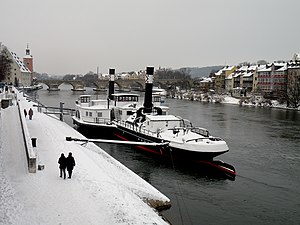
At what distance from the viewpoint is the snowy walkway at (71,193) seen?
12156mm

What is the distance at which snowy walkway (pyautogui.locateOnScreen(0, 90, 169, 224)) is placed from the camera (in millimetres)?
12156

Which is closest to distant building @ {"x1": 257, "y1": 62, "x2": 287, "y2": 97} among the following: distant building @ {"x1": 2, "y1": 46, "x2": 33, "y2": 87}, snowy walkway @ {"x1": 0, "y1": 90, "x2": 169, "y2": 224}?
snowy walkway @ {"x1": 0, "y1": 90, "x2": 169, "y2": 224}

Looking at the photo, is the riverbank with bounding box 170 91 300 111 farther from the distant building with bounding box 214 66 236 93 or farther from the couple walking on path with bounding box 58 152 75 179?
the couple walking on path with bounding box 58 152 75 179

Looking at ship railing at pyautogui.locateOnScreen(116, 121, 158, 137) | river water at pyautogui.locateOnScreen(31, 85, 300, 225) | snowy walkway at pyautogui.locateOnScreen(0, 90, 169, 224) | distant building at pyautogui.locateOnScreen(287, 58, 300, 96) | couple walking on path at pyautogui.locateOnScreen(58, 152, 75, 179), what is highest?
distant building at pyautogui.locateOnScreen(287, 58, 300, 96)

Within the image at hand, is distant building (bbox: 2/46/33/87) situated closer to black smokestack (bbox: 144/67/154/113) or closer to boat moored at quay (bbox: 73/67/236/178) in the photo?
boat moored at quay (bbox: 73/67/236/178)

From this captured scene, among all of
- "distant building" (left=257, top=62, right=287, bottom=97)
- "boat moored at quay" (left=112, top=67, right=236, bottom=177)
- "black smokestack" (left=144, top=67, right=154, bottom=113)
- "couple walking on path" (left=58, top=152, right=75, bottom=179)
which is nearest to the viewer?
"couple walking on path" (left=58, top=152, right=75, bottom=179)

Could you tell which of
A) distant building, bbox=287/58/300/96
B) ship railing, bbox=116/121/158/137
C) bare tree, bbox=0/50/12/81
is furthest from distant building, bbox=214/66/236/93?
ship railing, bbox=116/121/158/137

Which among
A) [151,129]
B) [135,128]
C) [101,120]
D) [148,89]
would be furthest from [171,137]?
[101,120]

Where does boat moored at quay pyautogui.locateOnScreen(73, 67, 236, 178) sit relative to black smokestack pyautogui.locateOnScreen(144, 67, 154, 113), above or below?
below

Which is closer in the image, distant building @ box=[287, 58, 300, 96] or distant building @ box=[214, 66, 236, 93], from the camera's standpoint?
distant building @ box=[287, 58, 300, 96]

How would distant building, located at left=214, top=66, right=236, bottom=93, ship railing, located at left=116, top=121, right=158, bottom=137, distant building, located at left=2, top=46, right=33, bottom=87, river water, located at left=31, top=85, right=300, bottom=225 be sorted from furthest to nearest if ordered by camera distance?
distant building, located at left=2, top=46, right=33, bottom=87
distant building, located at left=214, top=66, right=236, bottom=93
ship railing, located at left=116, top=121, right=158, bottom=137
river water, located at left=31, top=85, right=300, bottom=225

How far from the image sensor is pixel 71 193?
14188 mm

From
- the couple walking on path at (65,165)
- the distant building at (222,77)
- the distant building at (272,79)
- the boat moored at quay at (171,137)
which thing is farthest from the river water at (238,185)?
the distant building at (222,77)

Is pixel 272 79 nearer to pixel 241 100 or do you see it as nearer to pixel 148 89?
pixel 241 100
